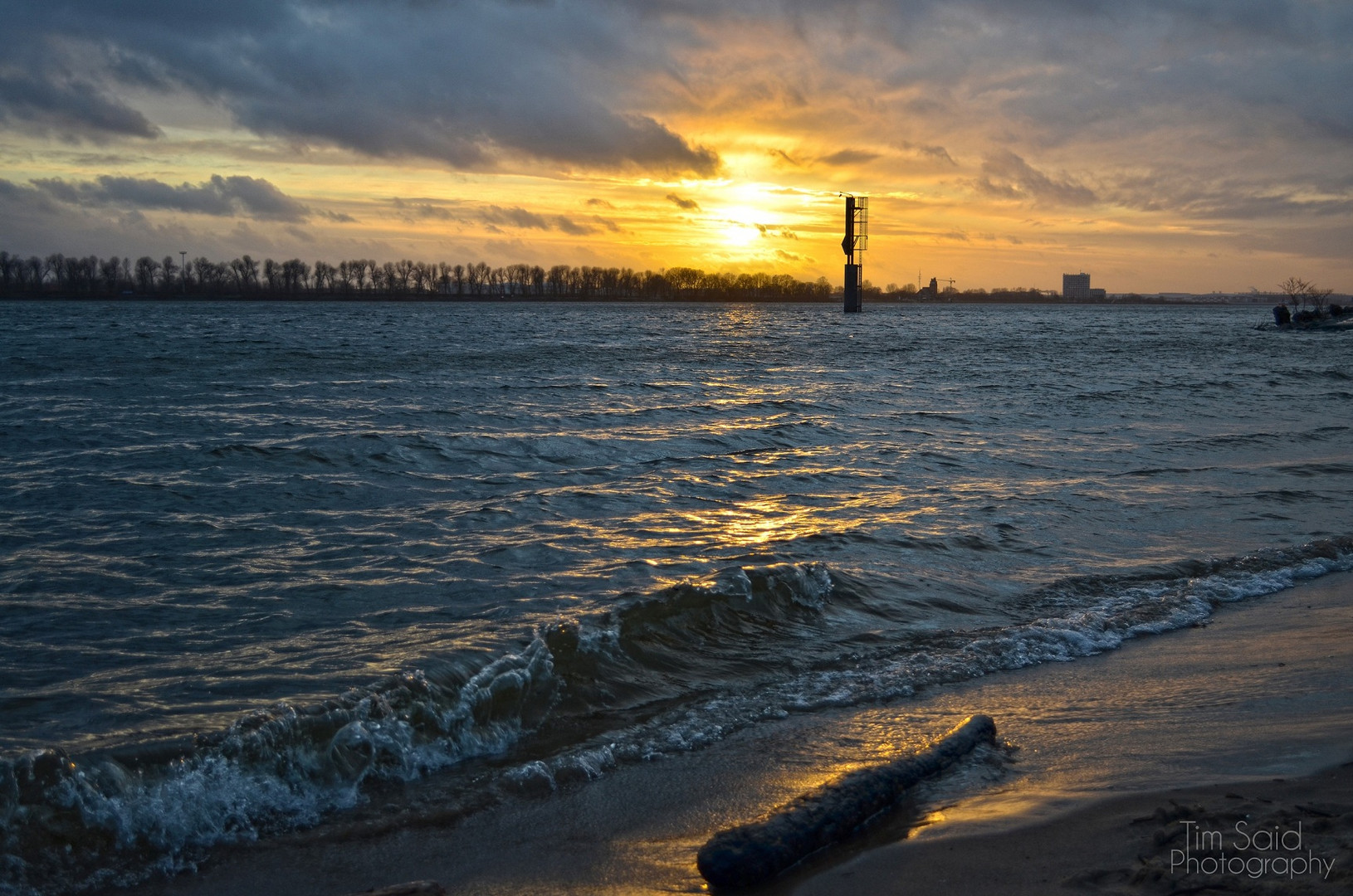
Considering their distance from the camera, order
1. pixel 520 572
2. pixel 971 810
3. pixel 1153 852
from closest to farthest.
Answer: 1. pixel 1153 852
2. pixel 971 810
3. pixel 520 572

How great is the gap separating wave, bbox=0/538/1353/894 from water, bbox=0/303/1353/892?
1.0 inches

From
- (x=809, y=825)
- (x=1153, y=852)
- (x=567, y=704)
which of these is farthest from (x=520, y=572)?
(x=1153, y=852)

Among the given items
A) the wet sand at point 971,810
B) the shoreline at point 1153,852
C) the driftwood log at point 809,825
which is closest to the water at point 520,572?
the wet sand at point 971,810

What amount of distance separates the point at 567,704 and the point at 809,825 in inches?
105

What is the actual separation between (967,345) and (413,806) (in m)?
58.3

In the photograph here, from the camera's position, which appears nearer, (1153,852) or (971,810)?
(1153,852)

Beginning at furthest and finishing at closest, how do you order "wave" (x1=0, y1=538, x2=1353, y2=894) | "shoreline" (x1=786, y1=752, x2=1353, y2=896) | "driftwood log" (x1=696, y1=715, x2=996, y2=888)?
"wave" (x1=0, y1=538, x2=1353, y2=894) < "driftwood log" (x1=696, y1=715, x2=996, y2=888) < "shoreline" (x1=786, y1=752, x2=1353, y2=896)

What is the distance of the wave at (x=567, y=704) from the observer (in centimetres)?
491

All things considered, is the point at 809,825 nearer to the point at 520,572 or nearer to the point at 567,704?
the point at 567,704

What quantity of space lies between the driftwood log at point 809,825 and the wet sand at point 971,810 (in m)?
0.09

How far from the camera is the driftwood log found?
13.3 ft

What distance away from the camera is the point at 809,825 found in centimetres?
432

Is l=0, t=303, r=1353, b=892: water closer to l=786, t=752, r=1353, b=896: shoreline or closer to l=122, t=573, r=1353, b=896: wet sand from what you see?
l=122, t=573, r=1353, b=896: wet sand

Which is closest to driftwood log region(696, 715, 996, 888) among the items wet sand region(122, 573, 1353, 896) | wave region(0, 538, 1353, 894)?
wet sand region(122, 573, 1353, 896)
